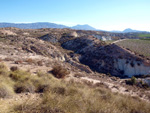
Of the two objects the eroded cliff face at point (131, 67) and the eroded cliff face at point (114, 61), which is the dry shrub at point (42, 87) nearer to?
the eroded cliff face at point (114, 61)

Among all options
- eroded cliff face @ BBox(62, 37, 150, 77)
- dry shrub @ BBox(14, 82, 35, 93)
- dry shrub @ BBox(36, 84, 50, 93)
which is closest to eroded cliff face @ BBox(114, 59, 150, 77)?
eroded cliff face @ BBox(62, 37, 150, 77)

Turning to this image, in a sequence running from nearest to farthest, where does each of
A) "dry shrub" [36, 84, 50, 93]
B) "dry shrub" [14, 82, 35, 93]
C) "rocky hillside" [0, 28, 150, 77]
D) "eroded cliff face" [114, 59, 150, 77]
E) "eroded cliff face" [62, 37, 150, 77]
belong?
"dry shrub" [14, 82, 35, 93] → "dry shrub" [36, 84, 50, 93] → "eroded cliff face" [114, 59, 150, 77] → "rocky hillside" [0, 28, 150, 77] → "eroded cliff face" [62, 37, 150, 77]

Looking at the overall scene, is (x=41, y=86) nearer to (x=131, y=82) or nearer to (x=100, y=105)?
(x=100, y=105)

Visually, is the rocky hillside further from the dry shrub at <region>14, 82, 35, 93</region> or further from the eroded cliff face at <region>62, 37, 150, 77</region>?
the dry shrub at <region>14, 82, 35, 93</region>

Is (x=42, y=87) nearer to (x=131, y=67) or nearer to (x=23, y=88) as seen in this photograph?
(x=23, y=88)

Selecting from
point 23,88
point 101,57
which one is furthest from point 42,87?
point 101,57

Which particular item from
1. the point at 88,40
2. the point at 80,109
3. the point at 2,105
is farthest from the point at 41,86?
the point at 88,40

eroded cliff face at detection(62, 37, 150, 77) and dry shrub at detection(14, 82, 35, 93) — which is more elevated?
dry shrub at detection(14, 82, 35, 93)

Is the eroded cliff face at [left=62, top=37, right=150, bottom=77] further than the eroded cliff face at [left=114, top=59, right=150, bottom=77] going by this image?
Yes

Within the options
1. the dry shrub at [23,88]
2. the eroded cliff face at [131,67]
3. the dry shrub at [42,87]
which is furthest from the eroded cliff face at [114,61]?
the dry shrub at [23,88]

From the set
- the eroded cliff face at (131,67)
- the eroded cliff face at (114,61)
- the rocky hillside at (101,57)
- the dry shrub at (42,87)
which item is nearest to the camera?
the dry shrub at (42,87)

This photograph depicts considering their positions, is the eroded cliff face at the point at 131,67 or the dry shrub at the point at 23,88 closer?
the dry shrub at the point at 23,88

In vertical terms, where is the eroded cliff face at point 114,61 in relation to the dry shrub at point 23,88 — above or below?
below

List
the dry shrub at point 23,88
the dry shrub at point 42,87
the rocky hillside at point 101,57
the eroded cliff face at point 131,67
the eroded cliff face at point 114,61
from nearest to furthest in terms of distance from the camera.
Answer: the dry shrub at point 23,88, the dry shrub at point 42,87, the eroded cliff face at point 131,67, the rocky hillside at point 101,57, the eroded cliff face at point 114,61
